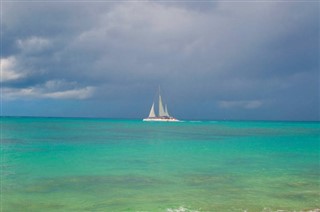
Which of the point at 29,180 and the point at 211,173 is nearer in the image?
the point at 29,180

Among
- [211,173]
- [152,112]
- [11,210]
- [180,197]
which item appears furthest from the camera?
[152,112]

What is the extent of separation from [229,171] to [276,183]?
4612 mm

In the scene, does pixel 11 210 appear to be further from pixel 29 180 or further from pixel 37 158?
pixel 37 158

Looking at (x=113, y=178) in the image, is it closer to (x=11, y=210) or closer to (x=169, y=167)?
(x=169, y=167)

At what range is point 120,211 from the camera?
13758mm

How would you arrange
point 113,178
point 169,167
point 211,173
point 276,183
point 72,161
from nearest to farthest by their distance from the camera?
point 276,183, point 113,178, point 211,173, point 169,167, point 72,161

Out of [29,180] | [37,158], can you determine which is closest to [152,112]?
[37,158]

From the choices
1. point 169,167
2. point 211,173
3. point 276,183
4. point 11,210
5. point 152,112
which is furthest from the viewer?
point 152,112

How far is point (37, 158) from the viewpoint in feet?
98.3

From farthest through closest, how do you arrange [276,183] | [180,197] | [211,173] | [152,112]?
[152,112], [211,173], [276,183], [180,197]

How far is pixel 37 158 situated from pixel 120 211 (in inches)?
729

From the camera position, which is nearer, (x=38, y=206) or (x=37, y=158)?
(x=38, y=206)

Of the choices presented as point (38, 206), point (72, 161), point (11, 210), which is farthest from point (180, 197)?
point (72, 161)

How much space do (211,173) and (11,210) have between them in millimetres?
12857
